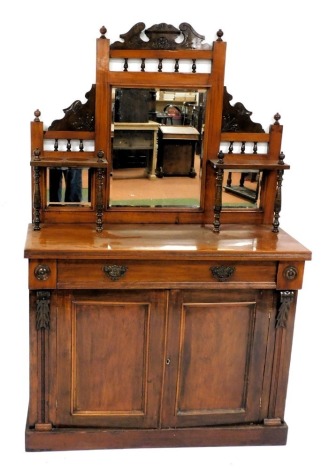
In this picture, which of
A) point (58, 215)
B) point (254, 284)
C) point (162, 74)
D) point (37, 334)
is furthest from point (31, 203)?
point (254, 284)

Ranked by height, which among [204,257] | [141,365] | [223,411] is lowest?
[223,411]

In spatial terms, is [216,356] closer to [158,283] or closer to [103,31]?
[158,283]

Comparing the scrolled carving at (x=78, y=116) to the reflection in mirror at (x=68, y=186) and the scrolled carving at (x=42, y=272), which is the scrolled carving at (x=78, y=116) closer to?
the reflection in mirror at (x=68, y=186)

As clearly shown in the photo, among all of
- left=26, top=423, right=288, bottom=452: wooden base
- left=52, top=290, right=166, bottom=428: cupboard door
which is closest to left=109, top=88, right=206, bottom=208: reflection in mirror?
left=52, top=290, right=166, bottom=428: cupboard door

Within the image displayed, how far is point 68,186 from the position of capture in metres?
3.47

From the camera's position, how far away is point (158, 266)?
321 cm

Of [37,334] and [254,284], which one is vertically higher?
[254,284]

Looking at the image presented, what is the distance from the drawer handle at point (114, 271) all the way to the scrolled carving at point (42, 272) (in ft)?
0.86

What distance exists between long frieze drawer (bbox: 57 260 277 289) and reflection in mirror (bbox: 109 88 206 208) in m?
0.46

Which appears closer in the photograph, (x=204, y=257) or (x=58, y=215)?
(x=204, y=257)

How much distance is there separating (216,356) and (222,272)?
1.49 ft

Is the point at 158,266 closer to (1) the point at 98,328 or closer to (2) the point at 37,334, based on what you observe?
(1) the point at 98,328

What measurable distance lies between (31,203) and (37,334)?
2.20 feet

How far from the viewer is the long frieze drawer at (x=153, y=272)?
3.17 m
